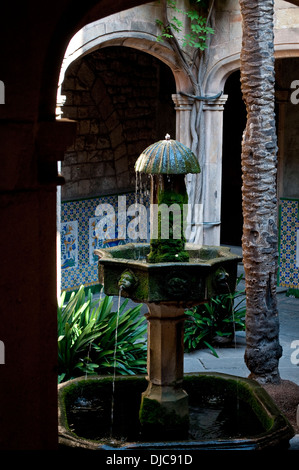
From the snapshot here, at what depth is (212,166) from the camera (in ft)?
31.3

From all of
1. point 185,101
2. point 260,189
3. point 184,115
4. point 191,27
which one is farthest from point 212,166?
point 260,189

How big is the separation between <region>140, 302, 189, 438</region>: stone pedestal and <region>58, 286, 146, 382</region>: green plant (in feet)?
4.08

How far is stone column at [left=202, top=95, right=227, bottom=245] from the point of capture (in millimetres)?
9441

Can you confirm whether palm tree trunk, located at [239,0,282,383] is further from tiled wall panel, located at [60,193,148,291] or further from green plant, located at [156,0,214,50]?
tiled wall panel, located at [60,193,148,291]

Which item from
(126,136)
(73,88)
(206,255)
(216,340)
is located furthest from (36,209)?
(126,136)

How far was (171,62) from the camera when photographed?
30.7 ft

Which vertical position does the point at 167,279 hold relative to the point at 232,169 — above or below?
below

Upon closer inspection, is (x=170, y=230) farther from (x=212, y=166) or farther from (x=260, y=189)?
(x=212, y=166)

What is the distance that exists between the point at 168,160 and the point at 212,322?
3.64 m

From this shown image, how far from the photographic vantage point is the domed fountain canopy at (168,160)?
17.0ft

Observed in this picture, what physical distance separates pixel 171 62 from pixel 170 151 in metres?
4.32

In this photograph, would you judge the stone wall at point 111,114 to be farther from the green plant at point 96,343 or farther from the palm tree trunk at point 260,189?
the palm tree trunk at point 260,189
